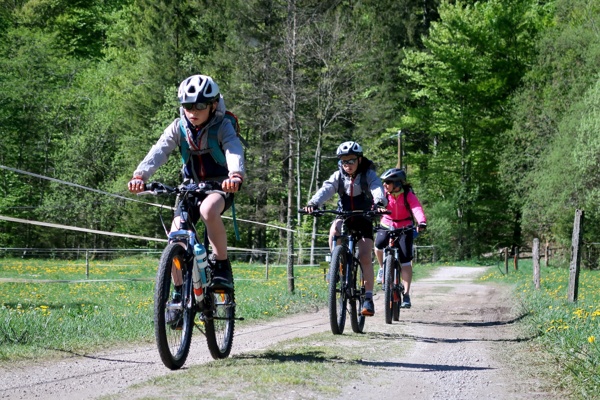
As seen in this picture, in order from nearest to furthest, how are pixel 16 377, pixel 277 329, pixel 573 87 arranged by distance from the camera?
pixel 16 377 → pixel 277 329 → pixel 573 87

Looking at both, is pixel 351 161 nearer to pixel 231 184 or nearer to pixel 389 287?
pixel 389 287

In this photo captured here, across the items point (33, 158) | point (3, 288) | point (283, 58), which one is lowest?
point (3, 288)

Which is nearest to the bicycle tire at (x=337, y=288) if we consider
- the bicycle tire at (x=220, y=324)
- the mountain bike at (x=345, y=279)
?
the mountain bike at (x=345, y=279)

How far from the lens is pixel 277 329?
930cm

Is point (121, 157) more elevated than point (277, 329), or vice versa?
point (121, 157)

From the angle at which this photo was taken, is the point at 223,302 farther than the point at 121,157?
No

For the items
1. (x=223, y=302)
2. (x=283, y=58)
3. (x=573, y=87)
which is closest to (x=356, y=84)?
(x=283, y=58)

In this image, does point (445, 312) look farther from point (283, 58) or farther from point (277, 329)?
point (283, 58)

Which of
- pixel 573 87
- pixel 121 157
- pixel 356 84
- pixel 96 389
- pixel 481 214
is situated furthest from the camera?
pixel 481 214

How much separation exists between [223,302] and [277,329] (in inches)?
120

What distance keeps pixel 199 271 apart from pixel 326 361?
1.20m

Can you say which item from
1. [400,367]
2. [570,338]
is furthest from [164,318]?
[570,338]

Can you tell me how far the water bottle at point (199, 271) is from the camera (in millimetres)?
5668

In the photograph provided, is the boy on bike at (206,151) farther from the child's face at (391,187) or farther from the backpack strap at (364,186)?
the child's face at (391,187)
